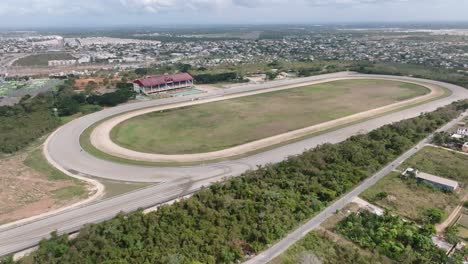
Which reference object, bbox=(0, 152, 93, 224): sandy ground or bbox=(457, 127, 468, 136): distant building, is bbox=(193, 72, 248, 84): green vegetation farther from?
bbox=(457, 127, 468, 136): distant building

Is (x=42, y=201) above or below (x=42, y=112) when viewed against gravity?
below

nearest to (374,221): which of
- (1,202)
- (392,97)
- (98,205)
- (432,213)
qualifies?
(432,213)

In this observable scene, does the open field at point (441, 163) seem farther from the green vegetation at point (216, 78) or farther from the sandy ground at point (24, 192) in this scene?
the green vegetation at point (216, 78)

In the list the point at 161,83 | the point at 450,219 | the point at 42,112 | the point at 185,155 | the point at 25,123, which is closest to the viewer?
the point at 450,219

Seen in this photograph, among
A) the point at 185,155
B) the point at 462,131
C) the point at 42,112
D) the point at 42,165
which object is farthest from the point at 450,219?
the point at 42,112

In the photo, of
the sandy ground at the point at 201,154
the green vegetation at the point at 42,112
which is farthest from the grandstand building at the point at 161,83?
the sandy ground at the point at 201,154

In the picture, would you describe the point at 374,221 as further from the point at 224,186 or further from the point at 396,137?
the point at 396,137

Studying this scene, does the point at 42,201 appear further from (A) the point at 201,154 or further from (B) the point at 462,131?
(B) the point at 462,131
